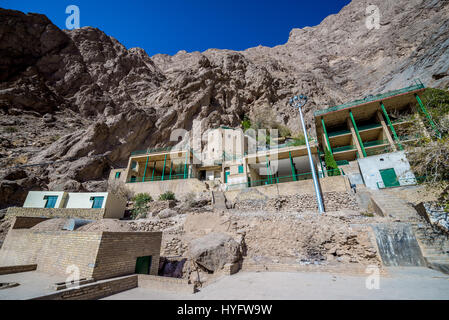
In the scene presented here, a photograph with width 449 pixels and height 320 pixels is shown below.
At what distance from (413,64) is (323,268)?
3740 centimetres

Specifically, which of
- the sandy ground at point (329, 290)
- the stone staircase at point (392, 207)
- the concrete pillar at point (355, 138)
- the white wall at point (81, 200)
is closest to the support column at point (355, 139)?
the concrete pillar at point (355, 138)

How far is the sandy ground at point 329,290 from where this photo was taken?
4629 millimetres

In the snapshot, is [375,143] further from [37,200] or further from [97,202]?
[37,200]

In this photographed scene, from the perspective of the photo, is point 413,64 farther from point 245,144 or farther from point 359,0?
point 359,0

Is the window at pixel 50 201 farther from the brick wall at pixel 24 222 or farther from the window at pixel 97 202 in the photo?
the brick wall at pixel 24 222

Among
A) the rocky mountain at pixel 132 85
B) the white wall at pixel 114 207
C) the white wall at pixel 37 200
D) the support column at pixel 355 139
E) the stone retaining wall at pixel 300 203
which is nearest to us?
the stone retaining wall at pixel 300 203

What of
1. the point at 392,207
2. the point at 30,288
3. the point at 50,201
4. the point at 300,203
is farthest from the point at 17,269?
the point at 392,207

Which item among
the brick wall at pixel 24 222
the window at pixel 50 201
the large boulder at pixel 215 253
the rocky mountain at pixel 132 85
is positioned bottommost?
the large boulder at pixel 215 253

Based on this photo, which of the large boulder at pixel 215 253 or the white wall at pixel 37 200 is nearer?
the large boulder at pixel 215 253

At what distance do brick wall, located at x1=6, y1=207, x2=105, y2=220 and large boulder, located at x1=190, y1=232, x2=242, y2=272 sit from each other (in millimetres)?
13032

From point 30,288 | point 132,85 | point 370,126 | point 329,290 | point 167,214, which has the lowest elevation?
point 329,290

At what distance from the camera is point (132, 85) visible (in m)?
49.1

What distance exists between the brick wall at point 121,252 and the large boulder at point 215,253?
6.55 ft

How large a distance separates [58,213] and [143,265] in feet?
49.1
